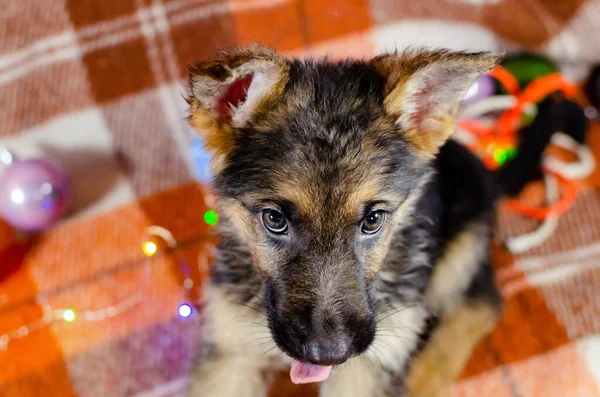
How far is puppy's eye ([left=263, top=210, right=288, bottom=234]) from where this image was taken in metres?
1.84

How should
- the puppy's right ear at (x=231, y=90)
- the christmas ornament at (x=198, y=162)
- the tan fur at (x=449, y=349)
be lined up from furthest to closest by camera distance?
the christmas ornament at (x=198, y=162) < the tan fur at (x=449, y=349) < the puppy's right ear at (x=231, y=90)

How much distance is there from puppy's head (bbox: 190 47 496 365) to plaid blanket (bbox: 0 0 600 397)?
941mm

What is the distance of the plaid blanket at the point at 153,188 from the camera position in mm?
2584

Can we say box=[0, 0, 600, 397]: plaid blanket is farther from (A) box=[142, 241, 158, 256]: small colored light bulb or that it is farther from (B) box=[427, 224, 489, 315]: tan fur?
(B) box=[427, 224, 489, 315]: tan fur

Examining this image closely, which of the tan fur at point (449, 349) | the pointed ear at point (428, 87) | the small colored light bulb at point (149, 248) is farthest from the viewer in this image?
the small colored light bulb at point (149, 248)

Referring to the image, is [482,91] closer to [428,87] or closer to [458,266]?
[458,266]

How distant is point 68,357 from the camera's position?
8.55 ft

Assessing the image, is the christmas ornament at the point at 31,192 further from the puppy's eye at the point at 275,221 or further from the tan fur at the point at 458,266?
the tan fur at the point at 458,266

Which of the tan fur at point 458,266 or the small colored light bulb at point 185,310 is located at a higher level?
the tan fur at point 458,266

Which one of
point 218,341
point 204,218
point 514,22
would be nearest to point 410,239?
point 218,341

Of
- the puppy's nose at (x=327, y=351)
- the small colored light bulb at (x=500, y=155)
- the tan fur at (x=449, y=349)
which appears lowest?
the tan fur at (x=449, y=349)

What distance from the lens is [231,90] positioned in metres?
1.77

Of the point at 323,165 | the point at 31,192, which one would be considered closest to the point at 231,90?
the point at 323,165

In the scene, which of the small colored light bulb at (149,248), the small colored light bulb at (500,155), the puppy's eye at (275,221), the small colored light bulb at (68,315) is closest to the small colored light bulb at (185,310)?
→ the small colored light bulb at (149,248)
